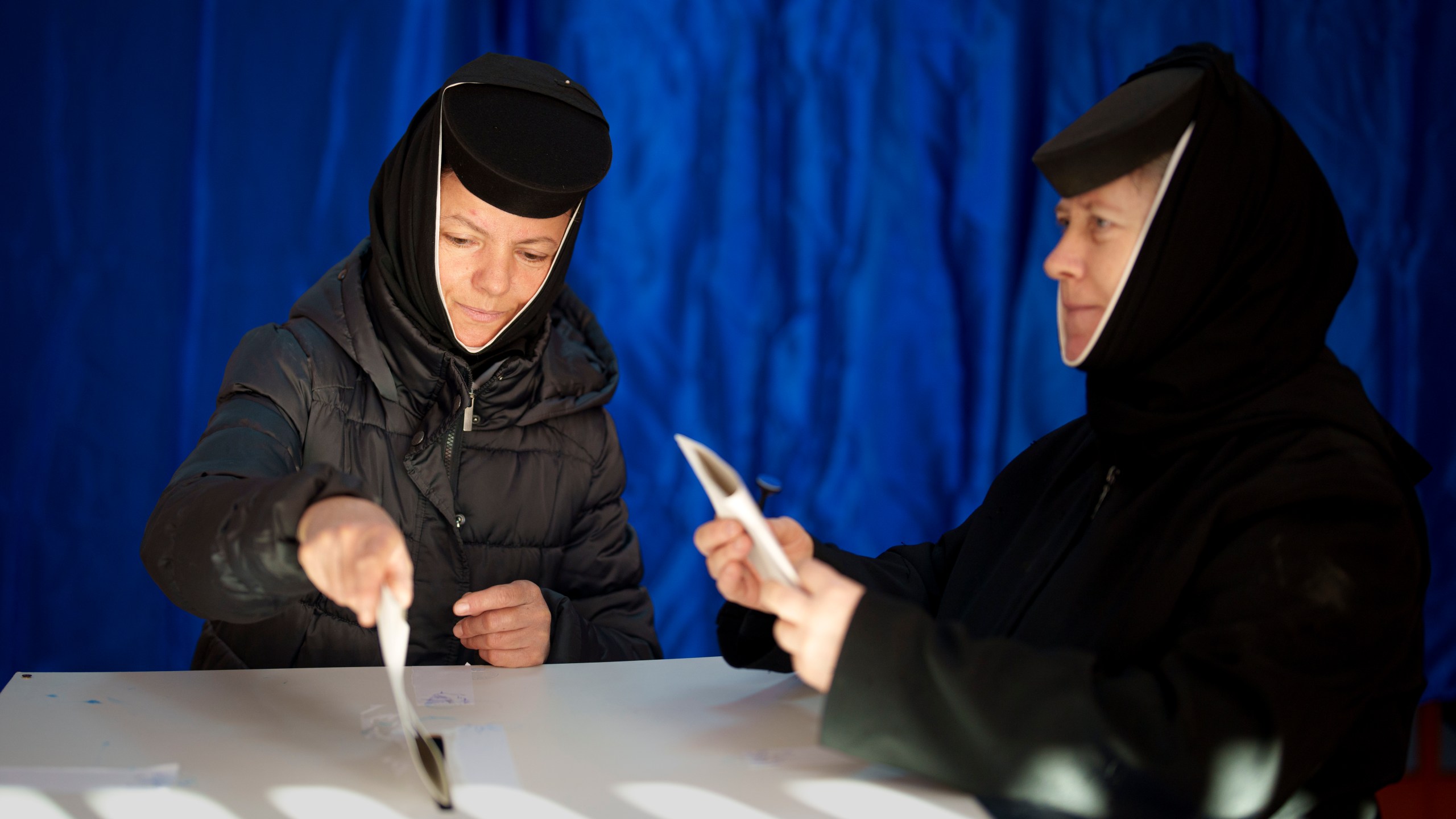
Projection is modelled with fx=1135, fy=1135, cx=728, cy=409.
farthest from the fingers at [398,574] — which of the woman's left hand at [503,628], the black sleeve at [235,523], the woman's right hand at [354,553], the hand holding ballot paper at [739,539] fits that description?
the woman's left hand at [503,628]

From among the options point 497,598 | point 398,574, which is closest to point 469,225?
point 497,598

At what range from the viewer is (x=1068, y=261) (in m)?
1.42

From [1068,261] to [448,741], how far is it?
0.94m

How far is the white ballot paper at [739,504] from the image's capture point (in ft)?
3.80

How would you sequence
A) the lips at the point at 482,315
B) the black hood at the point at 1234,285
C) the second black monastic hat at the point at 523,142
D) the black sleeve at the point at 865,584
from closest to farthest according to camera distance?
the black hood at the point at 1234,285, the black sleeve at the point at 865,584, the second black monastic hat at the point at 523,142, the lips at the point at 482,315

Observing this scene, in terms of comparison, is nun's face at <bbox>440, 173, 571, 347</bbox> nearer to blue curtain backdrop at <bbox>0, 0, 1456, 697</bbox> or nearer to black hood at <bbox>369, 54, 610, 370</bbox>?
black hood at <bbox>369, 54, 610, 370</bbox>

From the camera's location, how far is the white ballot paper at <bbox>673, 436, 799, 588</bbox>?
116 cm

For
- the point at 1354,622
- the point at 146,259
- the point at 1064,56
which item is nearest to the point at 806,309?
the point at 1064,56

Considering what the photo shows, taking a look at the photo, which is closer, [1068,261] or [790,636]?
[790,636]

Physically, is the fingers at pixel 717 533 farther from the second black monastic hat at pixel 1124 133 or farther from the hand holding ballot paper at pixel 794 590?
the second black monastic hat at pixel 1124 133

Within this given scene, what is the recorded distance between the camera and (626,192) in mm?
2783

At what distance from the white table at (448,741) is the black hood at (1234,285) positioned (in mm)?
543

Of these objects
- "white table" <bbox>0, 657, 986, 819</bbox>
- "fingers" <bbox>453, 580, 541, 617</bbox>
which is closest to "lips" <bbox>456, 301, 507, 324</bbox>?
"fingers" <bbox>453, 580, 541, 617</bbox>

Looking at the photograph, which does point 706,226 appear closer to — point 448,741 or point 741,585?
point 741,585
